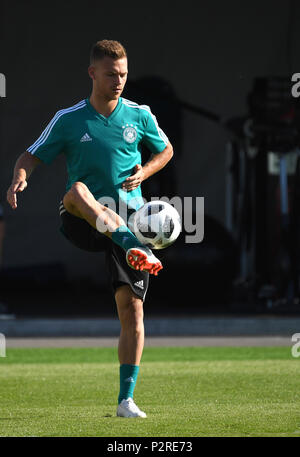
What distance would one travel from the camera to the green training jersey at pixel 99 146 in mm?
5543

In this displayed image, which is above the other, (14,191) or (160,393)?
(14,191)

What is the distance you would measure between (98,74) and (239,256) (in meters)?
7.48

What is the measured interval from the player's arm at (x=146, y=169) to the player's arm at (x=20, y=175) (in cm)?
51

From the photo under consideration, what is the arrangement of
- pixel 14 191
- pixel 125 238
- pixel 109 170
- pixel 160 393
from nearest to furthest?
pixel 125 238, pixel 14 191, pixel 109 170, pixel 160 393

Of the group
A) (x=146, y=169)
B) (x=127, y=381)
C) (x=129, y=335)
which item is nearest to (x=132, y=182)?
(x=146, y=169)

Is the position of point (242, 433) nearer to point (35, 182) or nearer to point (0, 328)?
point (0, 328)

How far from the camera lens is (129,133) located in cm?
563

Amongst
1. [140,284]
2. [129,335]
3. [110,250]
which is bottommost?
[129,335]

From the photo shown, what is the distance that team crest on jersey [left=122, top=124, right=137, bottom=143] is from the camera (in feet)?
18.4

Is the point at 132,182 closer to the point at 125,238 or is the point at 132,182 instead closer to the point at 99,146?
the point at 99,146

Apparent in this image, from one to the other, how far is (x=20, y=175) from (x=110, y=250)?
60 centimetres

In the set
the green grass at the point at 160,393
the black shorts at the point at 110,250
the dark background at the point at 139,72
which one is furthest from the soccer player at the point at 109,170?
the dark background at the point at 139,72

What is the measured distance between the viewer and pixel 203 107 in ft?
45.4

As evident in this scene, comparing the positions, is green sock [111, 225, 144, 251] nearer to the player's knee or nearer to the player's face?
the player's knee
